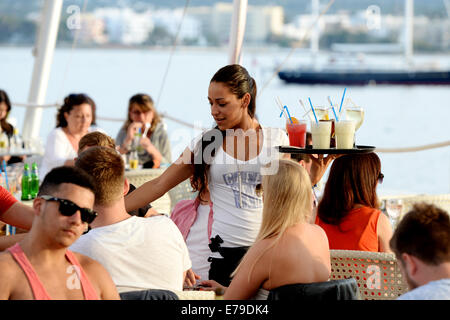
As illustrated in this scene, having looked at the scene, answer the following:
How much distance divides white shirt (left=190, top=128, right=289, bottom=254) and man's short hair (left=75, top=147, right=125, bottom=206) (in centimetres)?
72

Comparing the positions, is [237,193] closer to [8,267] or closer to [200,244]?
[200,244]

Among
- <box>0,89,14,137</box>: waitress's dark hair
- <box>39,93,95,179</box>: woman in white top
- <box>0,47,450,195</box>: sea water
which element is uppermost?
<box>0,47,450,195</box>: sea water

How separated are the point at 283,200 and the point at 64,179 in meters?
0.76

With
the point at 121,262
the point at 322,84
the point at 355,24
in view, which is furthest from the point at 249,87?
the point at 355,24

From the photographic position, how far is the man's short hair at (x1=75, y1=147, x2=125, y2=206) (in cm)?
241

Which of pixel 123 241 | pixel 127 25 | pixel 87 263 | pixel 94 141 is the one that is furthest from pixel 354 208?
pixel 127 25

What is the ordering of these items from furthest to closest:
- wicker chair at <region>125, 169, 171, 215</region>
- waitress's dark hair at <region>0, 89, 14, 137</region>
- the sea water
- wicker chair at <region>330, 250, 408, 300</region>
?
the sea water
waitress's dark hair at <region>0, 89, 14, 137</region>
wicker chair at <region>125, 169, 171, 215</region>
wicker chair at <region>330, 250, 408, 300</region>

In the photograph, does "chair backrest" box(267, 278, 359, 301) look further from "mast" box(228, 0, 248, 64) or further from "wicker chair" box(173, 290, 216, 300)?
"mast" box(228, 0, 248, 64)

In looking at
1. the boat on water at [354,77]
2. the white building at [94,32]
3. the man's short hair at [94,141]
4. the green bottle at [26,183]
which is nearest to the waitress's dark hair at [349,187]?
the man's short hair at [94,141]

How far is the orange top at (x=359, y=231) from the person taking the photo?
305cm

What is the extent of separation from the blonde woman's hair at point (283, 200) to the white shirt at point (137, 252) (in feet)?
0.89

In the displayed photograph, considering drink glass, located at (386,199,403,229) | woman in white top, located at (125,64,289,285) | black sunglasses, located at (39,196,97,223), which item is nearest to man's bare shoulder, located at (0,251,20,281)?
black sunglasses, located at (39,196,97,223)

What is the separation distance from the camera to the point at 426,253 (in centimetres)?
195
